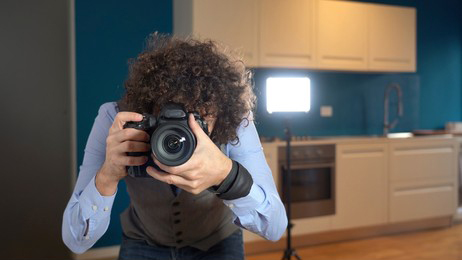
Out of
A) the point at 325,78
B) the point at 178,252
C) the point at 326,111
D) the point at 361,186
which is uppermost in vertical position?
the point at 325,78

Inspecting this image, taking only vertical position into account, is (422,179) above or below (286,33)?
below

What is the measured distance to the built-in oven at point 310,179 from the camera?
3.28m

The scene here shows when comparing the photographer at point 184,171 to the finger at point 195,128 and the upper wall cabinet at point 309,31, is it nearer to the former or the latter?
the finger at point 195,128

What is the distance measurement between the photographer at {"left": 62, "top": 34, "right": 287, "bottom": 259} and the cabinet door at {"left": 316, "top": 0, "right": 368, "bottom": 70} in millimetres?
2534

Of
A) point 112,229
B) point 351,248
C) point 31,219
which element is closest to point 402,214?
point 351,248

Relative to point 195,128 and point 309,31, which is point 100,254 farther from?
point 195,128

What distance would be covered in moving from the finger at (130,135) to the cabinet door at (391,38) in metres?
3.12

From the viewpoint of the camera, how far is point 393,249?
3.43 meters

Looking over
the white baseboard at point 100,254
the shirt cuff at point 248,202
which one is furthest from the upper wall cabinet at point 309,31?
the shirt cuff at point 248,202

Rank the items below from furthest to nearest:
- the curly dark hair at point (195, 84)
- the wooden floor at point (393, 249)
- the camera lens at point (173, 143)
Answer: the wooden floor at point (393, 249) < the curly dark hair at point (195, 84) < the camera lens at point (173, 143)

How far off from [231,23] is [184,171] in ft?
8.07

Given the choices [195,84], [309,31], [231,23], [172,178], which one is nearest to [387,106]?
[309,31]

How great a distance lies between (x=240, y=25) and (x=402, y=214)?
186 centimetres

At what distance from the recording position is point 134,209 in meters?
1.27
